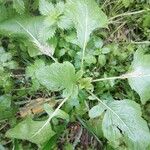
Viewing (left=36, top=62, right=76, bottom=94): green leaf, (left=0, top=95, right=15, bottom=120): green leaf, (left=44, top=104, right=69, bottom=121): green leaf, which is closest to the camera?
(left=36, top=62, right=76, bottom=94): green leaf

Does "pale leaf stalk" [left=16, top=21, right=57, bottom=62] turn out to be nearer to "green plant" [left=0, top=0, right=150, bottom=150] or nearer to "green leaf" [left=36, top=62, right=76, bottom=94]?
"green plant" [left=0, top=0, right=150, bottom=150]

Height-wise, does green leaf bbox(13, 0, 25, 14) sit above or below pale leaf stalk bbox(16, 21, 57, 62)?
above

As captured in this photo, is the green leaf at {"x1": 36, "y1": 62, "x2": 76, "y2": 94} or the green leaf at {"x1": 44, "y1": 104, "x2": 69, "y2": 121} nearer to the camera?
the green leaf at {"x1": 36, "y1": 62, "x2": 76, "y2": 94}

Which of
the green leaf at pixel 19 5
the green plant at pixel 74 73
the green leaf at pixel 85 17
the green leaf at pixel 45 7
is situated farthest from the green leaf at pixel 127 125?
the green leaf at pixel 19 5

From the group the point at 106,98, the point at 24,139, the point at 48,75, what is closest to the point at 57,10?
the point at 48,75

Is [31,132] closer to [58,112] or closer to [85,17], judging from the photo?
[58,112]

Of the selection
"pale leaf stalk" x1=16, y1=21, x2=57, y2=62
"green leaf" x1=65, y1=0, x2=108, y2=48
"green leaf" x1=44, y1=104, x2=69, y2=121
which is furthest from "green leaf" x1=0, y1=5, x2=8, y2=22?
"green leaf" x1=44, y1=104, x2=69, y2=121
